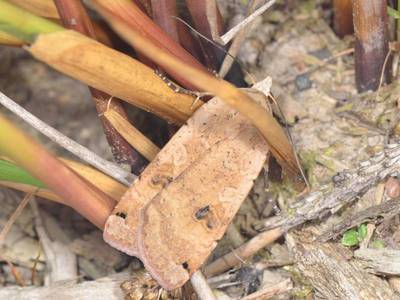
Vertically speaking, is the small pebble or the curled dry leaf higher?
the curled dry leaf

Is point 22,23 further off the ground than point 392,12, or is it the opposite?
point 22,23

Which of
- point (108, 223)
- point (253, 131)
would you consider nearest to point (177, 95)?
point (253, 131)

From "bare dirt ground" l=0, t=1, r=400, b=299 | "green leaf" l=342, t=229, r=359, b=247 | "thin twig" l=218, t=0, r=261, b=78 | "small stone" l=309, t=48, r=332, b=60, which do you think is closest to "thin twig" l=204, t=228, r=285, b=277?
"bare dirt ground" l=0, t=1, r=400, b=299

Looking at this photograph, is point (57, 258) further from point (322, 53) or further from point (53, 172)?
point (322, 53)

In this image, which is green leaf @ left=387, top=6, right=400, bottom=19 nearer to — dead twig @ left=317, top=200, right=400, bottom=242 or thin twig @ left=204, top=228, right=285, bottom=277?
dead twig @ left=317, top=200, right=400, bottom=242

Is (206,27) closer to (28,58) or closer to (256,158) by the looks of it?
(256,158)

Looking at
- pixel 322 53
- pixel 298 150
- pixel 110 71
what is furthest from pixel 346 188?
pixel 110 71
